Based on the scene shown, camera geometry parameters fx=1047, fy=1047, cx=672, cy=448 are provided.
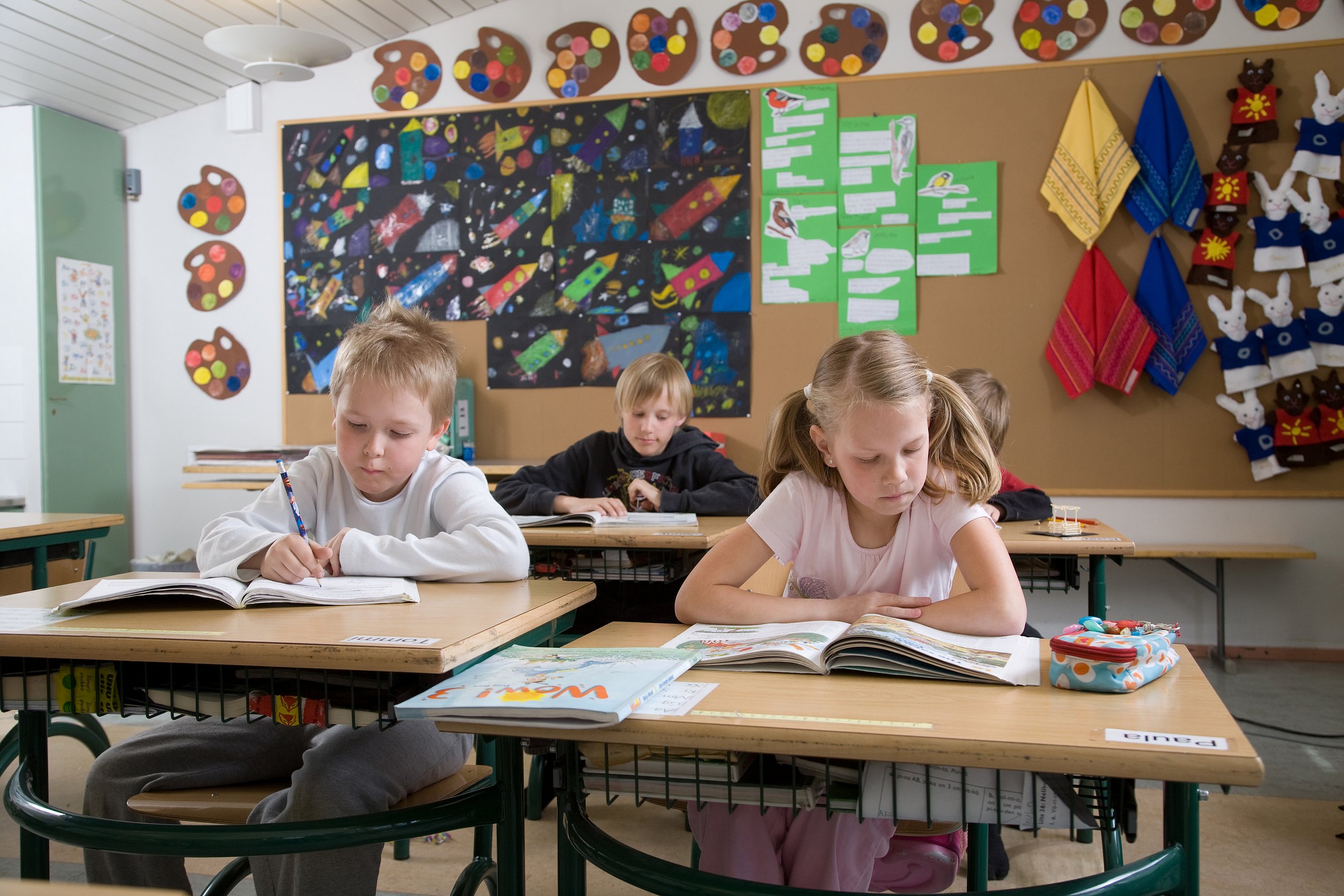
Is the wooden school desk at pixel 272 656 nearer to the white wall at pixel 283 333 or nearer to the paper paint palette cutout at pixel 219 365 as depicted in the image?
the white wall at pixel 283 333

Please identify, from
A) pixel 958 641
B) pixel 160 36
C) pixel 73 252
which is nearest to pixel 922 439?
pixel 958 641

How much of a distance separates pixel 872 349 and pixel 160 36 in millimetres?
3980

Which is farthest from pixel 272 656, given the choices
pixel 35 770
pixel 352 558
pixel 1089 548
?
pixel 1089 548

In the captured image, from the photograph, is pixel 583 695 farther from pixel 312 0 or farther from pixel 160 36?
pixel 160 36

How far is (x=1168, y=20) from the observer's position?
13.2ft

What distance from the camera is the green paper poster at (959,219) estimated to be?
165 inches

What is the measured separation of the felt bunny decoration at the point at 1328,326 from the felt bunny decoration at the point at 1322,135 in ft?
1.40

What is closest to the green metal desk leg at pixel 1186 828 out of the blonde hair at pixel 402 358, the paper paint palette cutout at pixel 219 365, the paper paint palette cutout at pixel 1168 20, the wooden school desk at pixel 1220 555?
the blonde hair at pixel 402 358

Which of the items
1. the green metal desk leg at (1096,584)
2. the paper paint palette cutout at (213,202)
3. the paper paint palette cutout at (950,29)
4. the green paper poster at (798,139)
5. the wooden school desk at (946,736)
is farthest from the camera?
the paper paint palette cutout at (213,202)

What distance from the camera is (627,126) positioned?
14.7 feet

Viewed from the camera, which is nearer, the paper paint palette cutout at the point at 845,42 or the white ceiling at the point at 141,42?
the white ceiling at the point at 141,42

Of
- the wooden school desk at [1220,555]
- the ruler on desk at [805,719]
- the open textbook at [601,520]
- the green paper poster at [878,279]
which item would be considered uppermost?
the green paper poster at [878,279]

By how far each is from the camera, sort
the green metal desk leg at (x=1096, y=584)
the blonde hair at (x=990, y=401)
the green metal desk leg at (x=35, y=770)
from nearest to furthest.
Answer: the green metal desk leg at (x=35, y=770)
the green metal desk leg at (x=1096, y=584)
the blonde hair at (x=990, y=401)

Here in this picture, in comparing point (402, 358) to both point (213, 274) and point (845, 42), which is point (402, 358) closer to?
point (845, 42)
